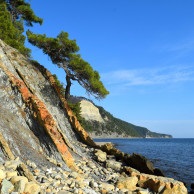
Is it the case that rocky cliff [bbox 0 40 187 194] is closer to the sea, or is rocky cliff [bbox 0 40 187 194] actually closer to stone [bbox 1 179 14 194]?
stone [bbox 1 179 14 194]

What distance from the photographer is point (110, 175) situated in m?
20.1

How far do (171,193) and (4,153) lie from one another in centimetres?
997

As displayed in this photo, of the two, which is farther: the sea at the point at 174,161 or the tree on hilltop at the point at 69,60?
the sea at the point at 174,161

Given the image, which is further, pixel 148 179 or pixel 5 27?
pixel 5 27

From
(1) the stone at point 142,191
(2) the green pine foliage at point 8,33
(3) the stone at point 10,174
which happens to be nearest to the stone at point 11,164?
(3) the stone at point 10,174

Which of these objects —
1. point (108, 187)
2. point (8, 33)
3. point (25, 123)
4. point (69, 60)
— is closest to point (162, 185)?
point (108, 187)

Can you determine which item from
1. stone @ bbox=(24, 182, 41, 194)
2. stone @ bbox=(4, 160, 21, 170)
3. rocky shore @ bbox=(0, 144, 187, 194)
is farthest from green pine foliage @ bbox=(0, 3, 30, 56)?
stone @ bbox=(24, 182, 41, 194)

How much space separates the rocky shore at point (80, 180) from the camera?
42.2 ft

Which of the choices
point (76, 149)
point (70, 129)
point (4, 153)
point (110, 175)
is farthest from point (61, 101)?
point (4, 153)

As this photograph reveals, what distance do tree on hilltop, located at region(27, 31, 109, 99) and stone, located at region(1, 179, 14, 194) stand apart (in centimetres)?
1871

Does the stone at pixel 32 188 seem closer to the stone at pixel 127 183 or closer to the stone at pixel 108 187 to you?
the stone at pixel 108 187

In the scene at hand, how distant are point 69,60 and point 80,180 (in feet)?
56.2

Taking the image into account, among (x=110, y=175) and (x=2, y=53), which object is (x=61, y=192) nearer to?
(x=110, y=175)

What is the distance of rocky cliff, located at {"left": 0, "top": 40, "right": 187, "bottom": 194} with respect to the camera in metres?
14.4
